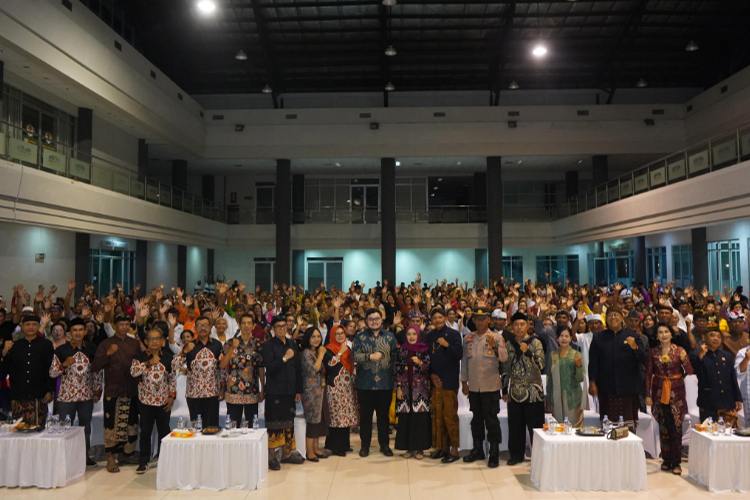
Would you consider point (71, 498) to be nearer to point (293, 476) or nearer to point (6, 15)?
point (293, 476)

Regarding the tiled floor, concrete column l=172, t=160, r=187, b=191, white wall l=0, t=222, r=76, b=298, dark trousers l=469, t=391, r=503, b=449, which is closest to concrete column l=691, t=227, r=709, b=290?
the tiled floor

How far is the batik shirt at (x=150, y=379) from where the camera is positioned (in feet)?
21.4

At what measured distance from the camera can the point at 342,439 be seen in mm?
7191

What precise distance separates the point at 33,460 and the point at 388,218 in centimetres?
1981

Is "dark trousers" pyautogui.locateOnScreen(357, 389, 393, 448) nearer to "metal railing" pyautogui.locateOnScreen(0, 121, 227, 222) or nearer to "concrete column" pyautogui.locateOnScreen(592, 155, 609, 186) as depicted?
"metal railing" pyautogui.locateOnScreen(0, 121, 227, 222)

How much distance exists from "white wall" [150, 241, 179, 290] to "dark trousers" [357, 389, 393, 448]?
59.3 ft

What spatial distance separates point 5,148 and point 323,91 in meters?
16.6

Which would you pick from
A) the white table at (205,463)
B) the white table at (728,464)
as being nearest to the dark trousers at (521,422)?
the white table at (728,464)

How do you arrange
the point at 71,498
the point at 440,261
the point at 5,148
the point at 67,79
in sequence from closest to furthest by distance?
the point at 71,498, the point at 5,148, the point at 67,79, the point at 440,261

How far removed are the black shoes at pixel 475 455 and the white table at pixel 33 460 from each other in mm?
4640

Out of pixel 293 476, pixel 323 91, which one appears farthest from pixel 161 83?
pixel 293 476

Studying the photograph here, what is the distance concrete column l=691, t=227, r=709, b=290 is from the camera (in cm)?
1905

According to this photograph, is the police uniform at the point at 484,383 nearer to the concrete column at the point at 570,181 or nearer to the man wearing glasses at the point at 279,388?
the man wearing glasses at the point at 279,388

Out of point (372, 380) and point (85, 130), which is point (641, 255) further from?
point (85, 130)
